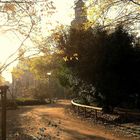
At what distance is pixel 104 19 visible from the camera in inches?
834

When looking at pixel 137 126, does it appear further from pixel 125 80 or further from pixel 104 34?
pixel 104 34

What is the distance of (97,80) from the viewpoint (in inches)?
1177

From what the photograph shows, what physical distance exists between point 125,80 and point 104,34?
361 centimetres

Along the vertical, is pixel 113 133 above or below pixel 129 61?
below

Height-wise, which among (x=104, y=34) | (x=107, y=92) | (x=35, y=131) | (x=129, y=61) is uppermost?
(x=104, y=34)

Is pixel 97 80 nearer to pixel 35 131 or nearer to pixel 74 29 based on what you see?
pixel 35 131

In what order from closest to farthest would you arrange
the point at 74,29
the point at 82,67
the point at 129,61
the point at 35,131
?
the point at 35,131
the point at 129,61
the point at 82,67
the point at 74,29

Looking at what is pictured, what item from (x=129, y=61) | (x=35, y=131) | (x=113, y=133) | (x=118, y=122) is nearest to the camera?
(x=113, y=133)

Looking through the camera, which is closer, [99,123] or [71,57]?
[99,123]

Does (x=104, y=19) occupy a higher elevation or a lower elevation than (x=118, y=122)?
higher

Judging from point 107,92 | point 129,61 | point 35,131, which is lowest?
point 35,131

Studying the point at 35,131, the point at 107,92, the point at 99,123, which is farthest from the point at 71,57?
the point at 35,131

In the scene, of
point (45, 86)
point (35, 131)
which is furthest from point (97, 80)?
point (45, 86)

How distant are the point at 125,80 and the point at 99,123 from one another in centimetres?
559
